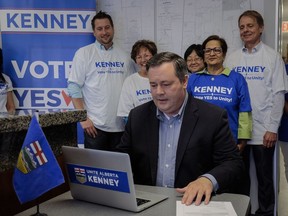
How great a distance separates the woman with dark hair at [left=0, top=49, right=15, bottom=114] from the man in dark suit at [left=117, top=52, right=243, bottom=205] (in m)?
2.00

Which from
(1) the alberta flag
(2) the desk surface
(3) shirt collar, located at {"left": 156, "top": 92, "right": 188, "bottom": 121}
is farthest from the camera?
(3) shirt collar, located at {"left": 156, "top": 92, "right": 188, "bottom": 121}

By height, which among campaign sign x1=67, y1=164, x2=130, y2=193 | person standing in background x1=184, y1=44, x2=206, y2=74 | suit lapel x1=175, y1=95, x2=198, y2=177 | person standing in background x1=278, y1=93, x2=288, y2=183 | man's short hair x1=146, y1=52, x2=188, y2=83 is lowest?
person standing in background x1=278, y1=93, x2=288, y2=183

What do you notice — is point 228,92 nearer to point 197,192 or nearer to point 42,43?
point 197,192

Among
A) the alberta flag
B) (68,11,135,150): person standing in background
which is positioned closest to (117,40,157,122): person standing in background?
(68,11,135,150): person standing in background

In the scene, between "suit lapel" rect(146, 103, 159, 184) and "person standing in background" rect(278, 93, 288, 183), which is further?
"person standing in background" rect(278, 93, 288, 183)

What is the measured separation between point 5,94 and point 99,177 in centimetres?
247

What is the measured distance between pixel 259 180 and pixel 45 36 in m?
2.38

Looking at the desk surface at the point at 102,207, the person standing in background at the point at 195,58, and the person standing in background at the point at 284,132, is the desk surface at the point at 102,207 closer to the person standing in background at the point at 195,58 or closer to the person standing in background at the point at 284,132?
the person standing in background at the point at 195,58

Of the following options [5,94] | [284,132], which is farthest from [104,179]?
[5,94]

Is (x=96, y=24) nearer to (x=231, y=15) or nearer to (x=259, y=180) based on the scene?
(x=231, y=15)

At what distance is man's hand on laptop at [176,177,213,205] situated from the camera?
50.4 inches

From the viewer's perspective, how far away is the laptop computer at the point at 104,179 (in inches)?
46.9

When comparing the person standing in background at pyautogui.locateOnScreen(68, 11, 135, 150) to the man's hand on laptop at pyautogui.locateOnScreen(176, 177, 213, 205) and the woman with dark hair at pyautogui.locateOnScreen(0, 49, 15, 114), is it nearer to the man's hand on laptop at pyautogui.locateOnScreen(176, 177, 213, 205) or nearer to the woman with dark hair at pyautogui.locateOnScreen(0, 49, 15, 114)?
the woman with dark hair at pyautogui.locateOnScreen(0, 49, 15, 114)

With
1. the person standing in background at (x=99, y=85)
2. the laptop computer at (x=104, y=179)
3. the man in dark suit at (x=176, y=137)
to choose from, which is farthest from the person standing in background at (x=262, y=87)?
the laptop computer at (x=104, y=179)
